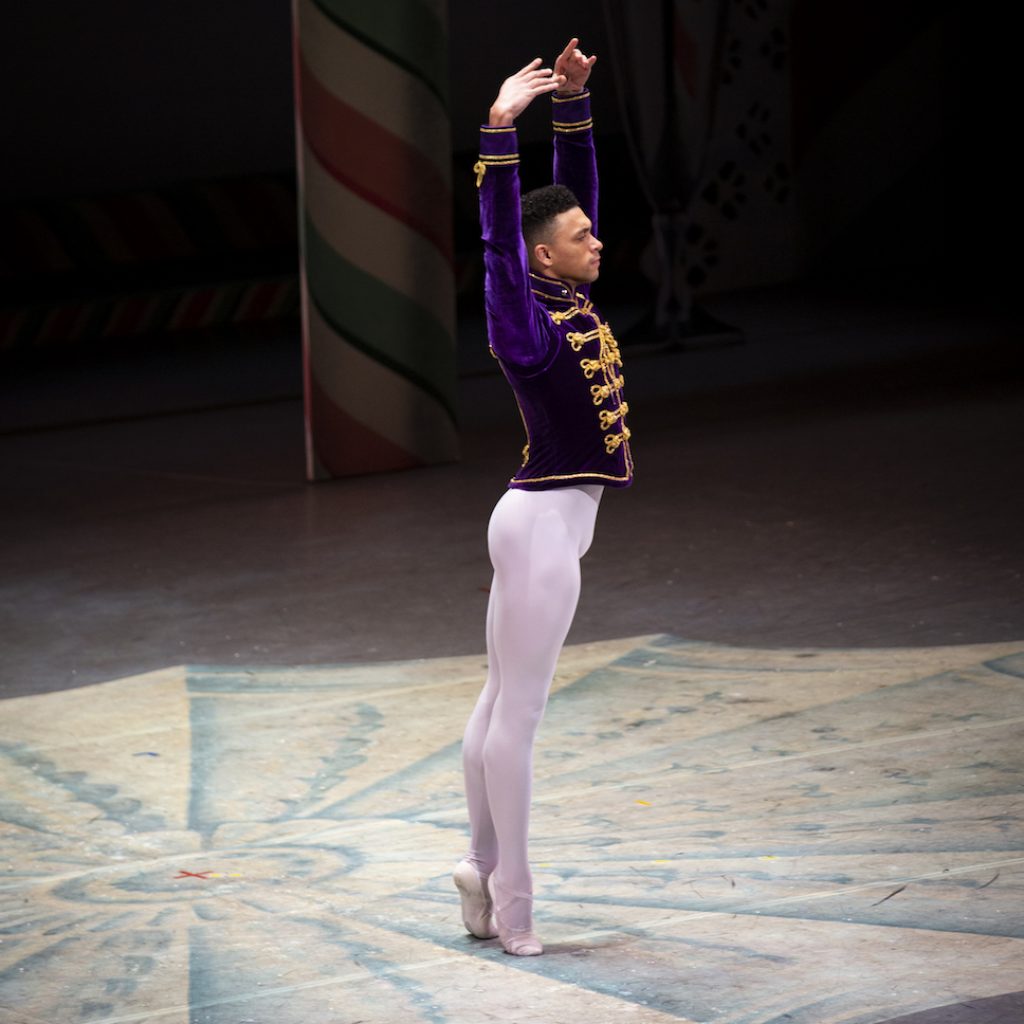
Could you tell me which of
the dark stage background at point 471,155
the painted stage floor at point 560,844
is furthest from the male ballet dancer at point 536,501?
the dark stage background at point 471,155

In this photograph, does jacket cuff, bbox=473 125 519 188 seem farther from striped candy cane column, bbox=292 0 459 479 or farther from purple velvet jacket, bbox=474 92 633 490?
striped candy cane column, bbox=292 0 459 479

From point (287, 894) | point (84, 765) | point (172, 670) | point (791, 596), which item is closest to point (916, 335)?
point (791, 596)

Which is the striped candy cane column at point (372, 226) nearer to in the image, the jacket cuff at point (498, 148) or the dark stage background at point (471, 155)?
the dark stage background at point (471, 155)

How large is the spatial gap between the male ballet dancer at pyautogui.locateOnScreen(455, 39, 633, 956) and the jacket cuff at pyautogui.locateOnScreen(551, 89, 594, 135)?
0.64ft

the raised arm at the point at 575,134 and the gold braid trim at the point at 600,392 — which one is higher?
the raised arm at the point at 575,134

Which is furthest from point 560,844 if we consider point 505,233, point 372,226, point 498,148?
point 372,226

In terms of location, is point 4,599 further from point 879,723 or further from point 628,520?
point 879,723

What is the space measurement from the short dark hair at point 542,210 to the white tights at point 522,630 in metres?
0.44

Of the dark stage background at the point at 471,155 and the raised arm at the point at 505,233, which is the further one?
the dark stage background at the point at 471,155

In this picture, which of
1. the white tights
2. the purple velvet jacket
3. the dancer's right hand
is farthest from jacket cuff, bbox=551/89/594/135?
the white tights

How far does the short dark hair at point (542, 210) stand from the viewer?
3.50 m

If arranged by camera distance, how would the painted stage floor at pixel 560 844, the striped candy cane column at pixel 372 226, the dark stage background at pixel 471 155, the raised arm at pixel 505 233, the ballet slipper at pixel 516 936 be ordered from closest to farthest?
the painted stage floor at pixel 560 844 → the raised arm at pixel 505 233 → the ballet slipper at pixel 516 936 → the striped candy cane column at pixel 372 226 → the dark stage background at pixel 471 155

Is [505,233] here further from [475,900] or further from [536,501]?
[475,900]

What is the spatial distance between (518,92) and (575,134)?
0.37m
